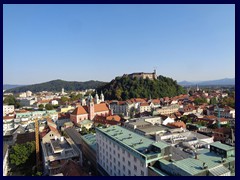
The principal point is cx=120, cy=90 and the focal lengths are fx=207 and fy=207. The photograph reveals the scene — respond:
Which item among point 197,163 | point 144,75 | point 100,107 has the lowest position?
point 197,163

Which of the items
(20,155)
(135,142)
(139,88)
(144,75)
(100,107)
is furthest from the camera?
(144,75)

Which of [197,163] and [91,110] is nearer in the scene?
[197,163]

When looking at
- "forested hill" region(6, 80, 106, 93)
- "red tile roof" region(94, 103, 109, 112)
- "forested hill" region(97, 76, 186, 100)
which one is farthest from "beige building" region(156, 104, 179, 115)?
"forested hill" region(6, 80, 106, 93)

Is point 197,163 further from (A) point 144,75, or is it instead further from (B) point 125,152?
(A) point 144,75

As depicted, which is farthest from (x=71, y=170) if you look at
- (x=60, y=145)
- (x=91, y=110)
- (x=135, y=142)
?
(x=91, y=110)

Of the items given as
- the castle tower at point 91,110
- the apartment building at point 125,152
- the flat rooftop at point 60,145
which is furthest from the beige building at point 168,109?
the apartment building at point 125,152

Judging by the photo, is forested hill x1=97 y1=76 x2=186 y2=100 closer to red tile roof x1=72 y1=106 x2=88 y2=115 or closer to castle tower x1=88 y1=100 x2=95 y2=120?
castle tower x1=88 y1=100 x2=95 y2=120

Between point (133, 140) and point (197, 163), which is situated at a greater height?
point (133, 140)

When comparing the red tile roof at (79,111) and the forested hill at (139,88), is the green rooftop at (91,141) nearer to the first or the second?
the red tile roof at (79,111)
